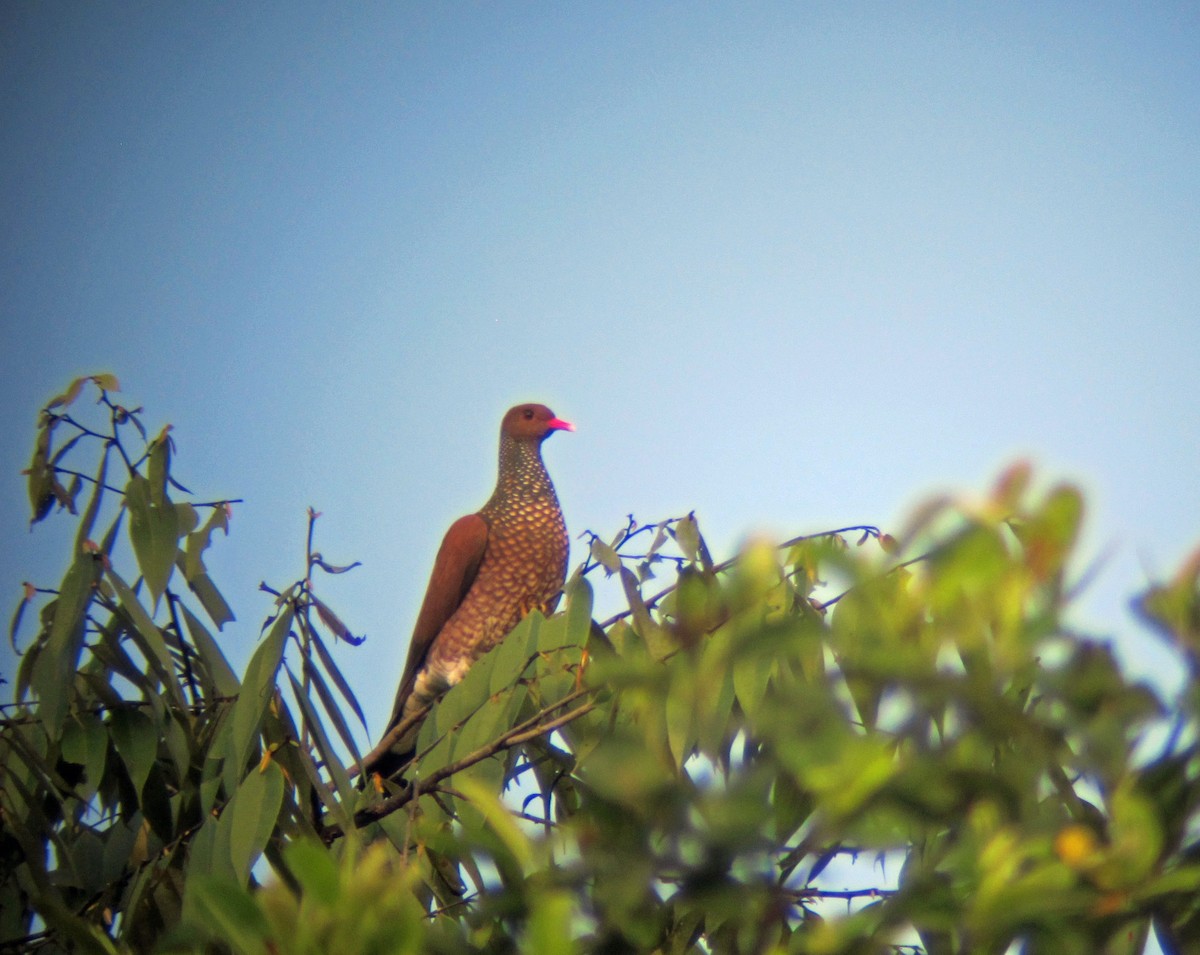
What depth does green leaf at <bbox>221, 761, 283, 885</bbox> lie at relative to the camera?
129 centimetres

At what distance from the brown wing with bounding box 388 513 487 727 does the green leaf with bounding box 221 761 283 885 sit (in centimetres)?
231

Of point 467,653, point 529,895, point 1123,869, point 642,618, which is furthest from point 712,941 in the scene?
point 467,653

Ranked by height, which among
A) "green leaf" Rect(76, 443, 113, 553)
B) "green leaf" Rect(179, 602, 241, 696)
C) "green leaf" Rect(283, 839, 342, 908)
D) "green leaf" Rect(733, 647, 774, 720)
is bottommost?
"green leaf" Rect(733, 647, 774, 720)

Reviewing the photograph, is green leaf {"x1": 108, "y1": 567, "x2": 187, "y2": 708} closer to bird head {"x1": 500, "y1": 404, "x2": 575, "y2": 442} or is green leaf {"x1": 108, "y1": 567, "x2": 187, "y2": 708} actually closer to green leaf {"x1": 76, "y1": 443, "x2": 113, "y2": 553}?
green leaf {"x1": 76, "y1": 443, "x2": 113, "y2": 553}

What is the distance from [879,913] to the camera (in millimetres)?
568

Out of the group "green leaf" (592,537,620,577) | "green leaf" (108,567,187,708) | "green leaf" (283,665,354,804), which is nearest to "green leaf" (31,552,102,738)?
"green leaf" (108,567,187,708)

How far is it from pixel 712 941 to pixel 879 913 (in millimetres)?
920

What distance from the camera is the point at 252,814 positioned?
1.32 meters

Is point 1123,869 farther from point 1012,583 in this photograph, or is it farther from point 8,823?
point 8,823

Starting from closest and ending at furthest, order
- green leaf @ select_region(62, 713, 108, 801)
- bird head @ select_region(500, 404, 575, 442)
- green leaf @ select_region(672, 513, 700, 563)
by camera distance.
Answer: green leaf @ select_region(62, 713, 108, 801)
green leaf @ select_region(672, 513, 700, 563)
bird head @ select_region(500, 404, 575, 442)

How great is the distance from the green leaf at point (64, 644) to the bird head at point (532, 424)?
251 centimetres

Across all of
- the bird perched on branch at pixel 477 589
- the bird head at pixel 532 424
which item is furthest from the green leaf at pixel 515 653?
the bird head at pixel 532 424

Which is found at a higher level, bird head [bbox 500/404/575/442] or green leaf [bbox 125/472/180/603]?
bird head [bbox 500/404/575/442]

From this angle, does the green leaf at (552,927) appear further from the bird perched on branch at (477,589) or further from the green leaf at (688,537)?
the bird perched on branch at (477,589)
